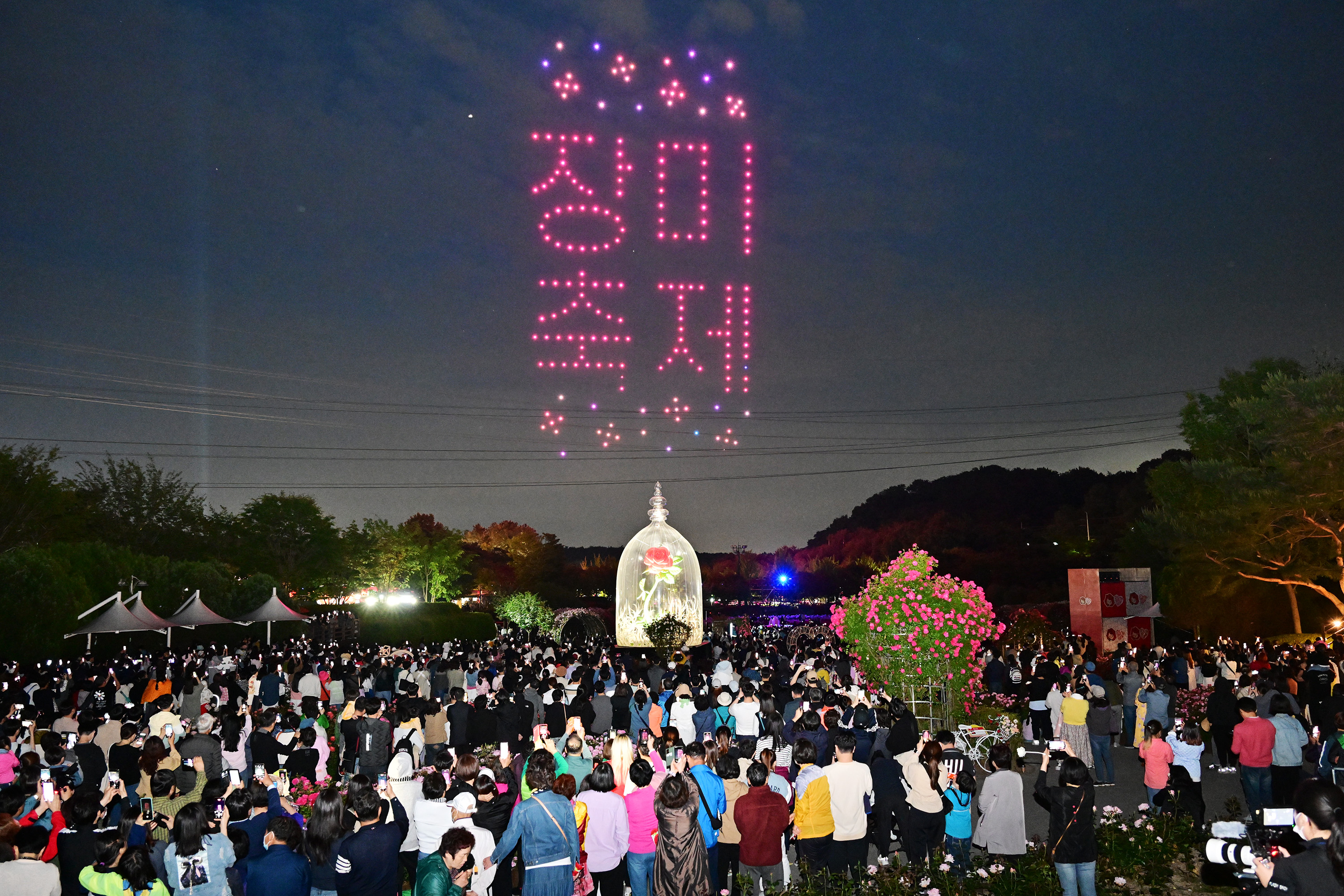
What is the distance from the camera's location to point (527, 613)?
A: 122ft

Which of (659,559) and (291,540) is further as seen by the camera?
(291,540)

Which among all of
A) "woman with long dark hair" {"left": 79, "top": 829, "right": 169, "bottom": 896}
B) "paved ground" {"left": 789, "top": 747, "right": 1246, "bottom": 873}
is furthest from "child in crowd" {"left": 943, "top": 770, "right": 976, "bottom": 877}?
"woman with long dark hair" {"left": 79, "top": 829, "right": 169, "bottom": 896}

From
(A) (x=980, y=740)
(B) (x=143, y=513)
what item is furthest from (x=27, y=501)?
(A) (x=980, y=740)

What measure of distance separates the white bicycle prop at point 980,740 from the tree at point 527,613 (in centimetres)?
2441

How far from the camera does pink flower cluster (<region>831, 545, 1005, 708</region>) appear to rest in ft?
43.9

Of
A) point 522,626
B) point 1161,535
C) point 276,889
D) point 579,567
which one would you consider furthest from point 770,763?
point 579,567

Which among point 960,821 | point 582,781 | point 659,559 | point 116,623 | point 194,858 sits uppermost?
point 659,559

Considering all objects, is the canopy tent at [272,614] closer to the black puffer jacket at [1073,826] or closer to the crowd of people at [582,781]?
the crowd of people at [582,781]

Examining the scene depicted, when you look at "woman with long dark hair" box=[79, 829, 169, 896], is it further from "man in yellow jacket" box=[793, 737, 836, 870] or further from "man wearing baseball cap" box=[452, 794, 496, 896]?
"man in yellow jacket" box=[793, 737, 836, 870]

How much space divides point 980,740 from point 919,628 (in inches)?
67.0

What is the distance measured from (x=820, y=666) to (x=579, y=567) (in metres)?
44.6

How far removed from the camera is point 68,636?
23.3m

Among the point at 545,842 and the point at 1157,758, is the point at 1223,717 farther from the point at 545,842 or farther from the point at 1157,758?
the point at 545,842

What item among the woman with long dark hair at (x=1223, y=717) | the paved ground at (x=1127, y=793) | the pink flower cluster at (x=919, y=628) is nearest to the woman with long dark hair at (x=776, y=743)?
the paved ground at (x=1127, y=793)
